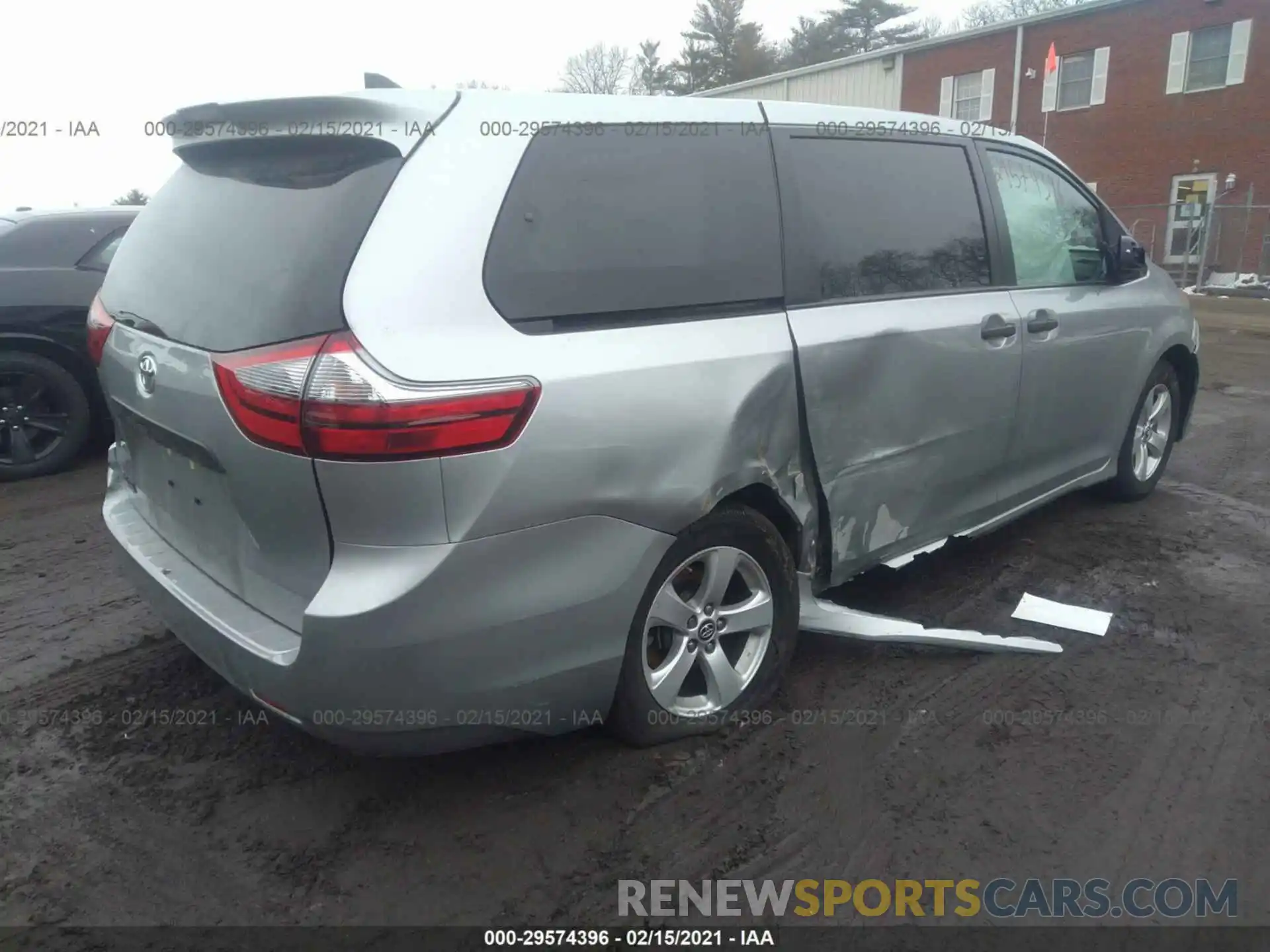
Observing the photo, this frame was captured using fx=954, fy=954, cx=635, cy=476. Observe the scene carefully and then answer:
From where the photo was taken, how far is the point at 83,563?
427 centimetres

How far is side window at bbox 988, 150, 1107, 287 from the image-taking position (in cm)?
392

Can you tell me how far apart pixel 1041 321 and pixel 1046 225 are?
58 cm

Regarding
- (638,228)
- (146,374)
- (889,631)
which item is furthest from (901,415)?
(146,374)

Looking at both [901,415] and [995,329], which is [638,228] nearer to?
[901,415]

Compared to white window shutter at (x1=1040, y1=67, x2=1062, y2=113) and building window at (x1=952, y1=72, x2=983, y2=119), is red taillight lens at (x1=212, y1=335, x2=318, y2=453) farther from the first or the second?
building window at (x1=952, y1=72, x2=983, y2=119)

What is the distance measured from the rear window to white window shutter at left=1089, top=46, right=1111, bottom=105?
26.0 meters

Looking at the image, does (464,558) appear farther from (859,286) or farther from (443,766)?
(859,286)

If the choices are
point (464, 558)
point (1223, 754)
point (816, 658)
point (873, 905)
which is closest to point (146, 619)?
point (464, 558)

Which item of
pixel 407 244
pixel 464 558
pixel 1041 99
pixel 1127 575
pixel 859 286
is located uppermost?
pixel 1041 99

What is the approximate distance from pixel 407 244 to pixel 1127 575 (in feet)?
11.6

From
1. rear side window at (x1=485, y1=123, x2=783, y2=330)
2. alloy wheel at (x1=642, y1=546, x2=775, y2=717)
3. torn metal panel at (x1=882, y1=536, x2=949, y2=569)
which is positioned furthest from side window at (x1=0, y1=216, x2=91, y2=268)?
torn metal panel at (x1=882, y1=536, x2=949, y2=569)

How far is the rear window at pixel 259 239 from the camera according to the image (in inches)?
85.7

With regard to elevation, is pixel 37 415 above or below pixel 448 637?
below

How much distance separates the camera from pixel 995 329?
3609mm
